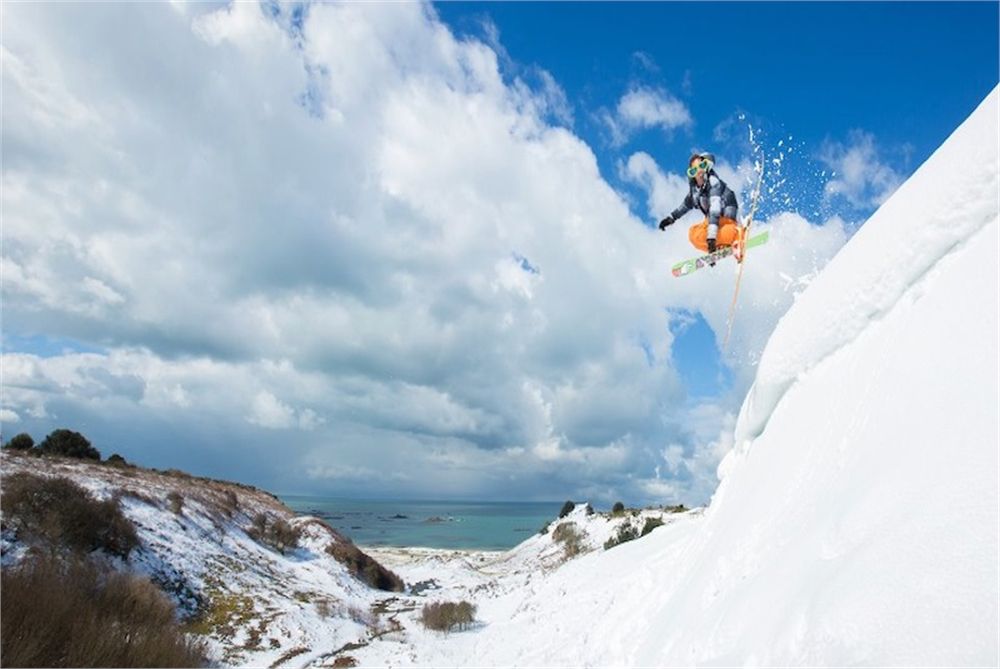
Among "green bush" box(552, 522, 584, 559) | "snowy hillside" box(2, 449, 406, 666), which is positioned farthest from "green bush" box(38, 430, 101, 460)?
"green bush" box(552, 522, 584, 559)

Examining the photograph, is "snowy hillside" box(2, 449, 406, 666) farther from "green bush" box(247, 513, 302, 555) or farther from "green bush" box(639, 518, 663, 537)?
"green bush" box(639, 518, 663, 537)

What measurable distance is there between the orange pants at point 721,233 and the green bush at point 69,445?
3718cm

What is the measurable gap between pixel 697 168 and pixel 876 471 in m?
11.0

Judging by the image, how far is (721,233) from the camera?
1485 centimetres

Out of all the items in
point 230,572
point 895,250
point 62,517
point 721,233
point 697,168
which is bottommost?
point 230,572

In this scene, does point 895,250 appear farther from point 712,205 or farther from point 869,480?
point 712,205

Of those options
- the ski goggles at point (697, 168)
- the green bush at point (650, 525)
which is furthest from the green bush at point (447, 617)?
the ski goggles at point (697, 168)

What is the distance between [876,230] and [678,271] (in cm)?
1091

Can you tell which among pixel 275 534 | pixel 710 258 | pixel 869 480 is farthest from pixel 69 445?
pixel 869 480

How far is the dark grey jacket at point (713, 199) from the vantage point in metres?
14.5

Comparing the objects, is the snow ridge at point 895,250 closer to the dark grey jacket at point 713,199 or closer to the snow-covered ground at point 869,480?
the snow-covered ground at point 869,480

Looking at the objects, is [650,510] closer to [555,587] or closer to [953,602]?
[555,587]

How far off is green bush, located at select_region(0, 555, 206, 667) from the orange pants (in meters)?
14.8

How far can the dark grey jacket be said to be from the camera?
569 inches
